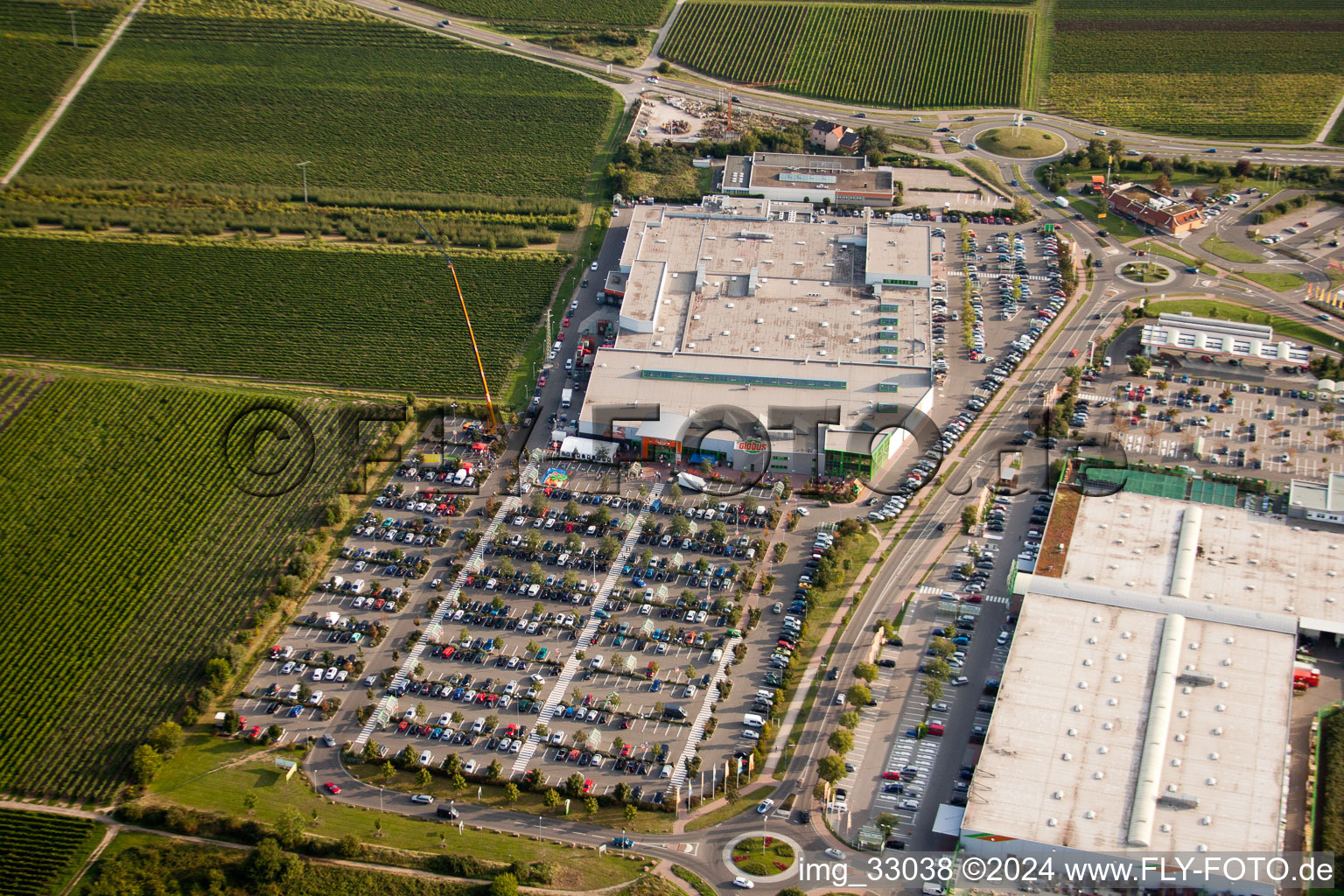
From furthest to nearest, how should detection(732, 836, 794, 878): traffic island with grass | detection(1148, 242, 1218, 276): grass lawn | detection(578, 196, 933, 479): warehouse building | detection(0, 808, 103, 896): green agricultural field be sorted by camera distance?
1. detection(1148, 242, 1218, 276): grass lawn
2. detection(578, 196, 933, 479): warehouse building
3. detection(0, 808, 103, 896): green agricultural field
4. detection(732, 836, 794, 878): traffic island with grass

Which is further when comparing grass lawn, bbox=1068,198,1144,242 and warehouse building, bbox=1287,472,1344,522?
grass lawn, bbox=1068,198,1144,242

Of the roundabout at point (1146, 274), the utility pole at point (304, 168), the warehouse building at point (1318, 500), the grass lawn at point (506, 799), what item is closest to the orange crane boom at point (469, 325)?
the utility pole at point (304, 168)

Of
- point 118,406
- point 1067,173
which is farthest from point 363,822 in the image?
point 1067,173

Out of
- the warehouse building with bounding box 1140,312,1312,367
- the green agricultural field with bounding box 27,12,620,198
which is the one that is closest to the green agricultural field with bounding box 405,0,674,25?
the green agricultural field with bounding box 27,12,620,198

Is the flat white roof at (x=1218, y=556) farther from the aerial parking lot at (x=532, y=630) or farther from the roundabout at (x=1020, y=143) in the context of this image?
the roundabout at (x=1020, y=143)

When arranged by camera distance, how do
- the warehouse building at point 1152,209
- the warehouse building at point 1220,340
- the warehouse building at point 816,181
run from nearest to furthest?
the warehouse building at point 1220,340 < the warehouse building at point 1152,209 < the warehouse building at point 816,181

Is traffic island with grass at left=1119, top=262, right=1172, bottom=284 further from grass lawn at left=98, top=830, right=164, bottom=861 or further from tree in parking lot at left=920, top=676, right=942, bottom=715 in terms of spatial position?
grass lawn at left=98, top=830, right=164, bottom=861
